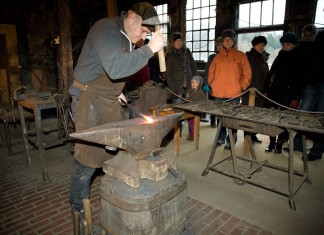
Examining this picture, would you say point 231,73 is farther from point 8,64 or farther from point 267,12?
point 8,64

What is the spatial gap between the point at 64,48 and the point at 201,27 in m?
5.26

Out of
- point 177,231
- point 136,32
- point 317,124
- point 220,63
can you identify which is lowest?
point 177,231

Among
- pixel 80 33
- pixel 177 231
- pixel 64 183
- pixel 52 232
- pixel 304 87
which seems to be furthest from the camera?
pixel 80 33

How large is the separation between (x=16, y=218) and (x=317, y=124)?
3.52 metres

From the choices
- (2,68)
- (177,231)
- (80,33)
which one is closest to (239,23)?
(80,33)

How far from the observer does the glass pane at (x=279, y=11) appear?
6.30 metres

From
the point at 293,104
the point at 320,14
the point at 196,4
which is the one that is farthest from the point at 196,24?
the point at 293,104

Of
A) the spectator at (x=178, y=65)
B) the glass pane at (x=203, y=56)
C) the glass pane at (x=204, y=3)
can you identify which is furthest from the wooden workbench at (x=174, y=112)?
the glass pane at (x=204, y=3)

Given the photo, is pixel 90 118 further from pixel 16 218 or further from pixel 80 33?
pixel 80 33

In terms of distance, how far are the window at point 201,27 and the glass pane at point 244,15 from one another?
3.42 feet

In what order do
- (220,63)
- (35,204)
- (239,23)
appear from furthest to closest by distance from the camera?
(239,23) → (220,63) → (35,204)

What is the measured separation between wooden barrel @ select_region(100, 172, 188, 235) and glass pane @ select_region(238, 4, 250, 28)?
20.4ft

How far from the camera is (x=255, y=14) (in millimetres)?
6816

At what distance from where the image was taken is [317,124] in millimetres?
2873
